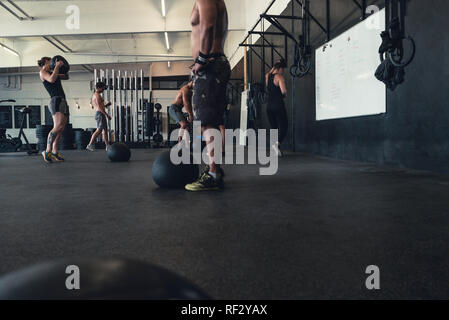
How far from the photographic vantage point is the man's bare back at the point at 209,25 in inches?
89.4

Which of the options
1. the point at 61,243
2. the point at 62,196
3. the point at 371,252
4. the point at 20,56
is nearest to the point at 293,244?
the point at 371,252

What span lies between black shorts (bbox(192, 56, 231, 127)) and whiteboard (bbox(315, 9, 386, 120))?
7.29ft

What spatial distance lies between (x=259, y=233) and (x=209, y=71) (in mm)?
1313

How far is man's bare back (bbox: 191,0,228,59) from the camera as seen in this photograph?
2270 millimetres

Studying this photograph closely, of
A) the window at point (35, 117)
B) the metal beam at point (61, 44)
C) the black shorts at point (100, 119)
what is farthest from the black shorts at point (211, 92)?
the window at point (35, 117)

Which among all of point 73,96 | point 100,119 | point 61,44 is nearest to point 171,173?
point 100,119

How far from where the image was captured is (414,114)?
346 cm

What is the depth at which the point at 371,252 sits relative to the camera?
3.86 feet

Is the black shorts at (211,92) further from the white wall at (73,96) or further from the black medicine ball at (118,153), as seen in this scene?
the white wall at (73,96)

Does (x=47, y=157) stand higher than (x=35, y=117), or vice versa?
(x=35, y=117)

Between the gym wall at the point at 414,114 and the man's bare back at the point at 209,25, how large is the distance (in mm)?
1930

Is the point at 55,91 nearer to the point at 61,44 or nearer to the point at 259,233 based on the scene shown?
the point at 259,233

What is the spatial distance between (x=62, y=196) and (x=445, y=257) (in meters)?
2.09
